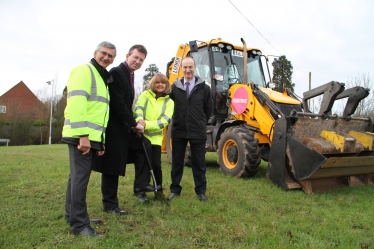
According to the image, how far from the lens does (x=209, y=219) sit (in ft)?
11.9

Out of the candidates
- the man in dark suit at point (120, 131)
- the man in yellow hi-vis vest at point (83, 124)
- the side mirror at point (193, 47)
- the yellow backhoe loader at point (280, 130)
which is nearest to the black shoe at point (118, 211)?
the man in dark suit at point (120, 131)

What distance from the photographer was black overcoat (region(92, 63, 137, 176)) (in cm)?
367

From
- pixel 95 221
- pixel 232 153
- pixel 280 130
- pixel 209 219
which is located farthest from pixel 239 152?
pixel 95 221

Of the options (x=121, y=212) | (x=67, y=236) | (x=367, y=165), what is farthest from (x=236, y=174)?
(x=67, y=236)

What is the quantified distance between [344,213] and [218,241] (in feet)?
6.05

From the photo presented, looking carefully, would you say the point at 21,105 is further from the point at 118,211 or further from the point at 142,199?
the point at 118,211

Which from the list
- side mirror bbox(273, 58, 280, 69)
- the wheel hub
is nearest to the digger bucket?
the wheel hub

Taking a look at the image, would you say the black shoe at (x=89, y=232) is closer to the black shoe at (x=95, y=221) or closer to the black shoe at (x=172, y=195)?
the black shoe at (x=95, y=221)

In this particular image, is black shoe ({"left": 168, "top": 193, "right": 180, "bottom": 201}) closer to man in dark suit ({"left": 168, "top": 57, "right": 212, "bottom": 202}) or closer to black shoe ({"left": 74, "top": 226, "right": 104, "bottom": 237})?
man in dark suit ({"left": 168, "top": 57, "right": 212, "bottom": 202})

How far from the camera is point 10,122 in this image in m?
31.0

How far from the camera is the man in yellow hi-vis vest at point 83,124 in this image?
301cm

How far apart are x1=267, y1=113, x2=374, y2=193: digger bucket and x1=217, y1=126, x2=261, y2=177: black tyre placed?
1.94ft

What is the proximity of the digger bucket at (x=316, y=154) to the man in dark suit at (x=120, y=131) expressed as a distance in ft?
7.13

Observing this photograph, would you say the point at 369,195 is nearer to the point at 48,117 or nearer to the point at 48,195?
the point at 48,195
